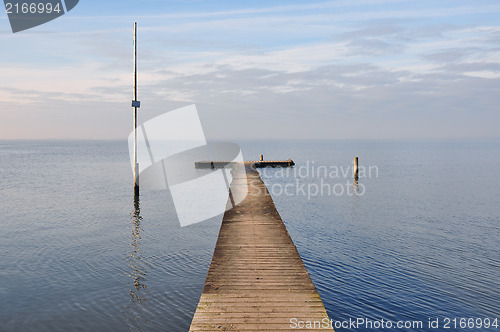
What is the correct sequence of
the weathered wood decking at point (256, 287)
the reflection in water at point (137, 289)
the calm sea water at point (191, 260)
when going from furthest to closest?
the calm sea water at point (191, 260) → the reflection in water at point (137, 289) → the weathered wood decking at point (256, 287)

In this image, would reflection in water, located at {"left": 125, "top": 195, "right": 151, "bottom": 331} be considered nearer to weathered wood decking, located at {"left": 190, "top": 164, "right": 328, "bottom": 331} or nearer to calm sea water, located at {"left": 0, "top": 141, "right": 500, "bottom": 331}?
calm sea water, located at {"left": 0, "top": 141, "right": 500, "bottom": 331}

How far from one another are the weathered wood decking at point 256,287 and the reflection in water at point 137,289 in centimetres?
193

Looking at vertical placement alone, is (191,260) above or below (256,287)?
below

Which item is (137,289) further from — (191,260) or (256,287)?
(256,287)

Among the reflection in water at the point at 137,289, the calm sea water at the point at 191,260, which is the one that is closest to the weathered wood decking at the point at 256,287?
the calm sea water at the point at 191,260

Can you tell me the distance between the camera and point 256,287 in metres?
7.97

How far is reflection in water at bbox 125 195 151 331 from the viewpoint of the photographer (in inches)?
342

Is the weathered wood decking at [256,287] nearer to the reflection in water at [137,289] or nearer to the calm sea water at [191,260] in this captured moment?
the calm sea water at [191,260]

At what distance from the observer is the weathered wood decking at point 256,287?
21.6 feet

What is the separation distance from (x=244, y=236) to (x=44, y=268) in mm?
6466

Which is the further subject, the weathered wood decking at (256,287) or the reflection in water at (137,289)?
the reflection in water at (137,289)

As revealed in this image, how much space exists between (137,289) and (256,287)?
13.7ft

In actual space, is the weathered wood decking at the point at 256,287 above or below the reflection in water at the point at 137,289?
above

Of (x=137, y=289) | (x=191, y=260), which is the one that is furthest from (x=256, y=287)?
(x=191, y=260)
